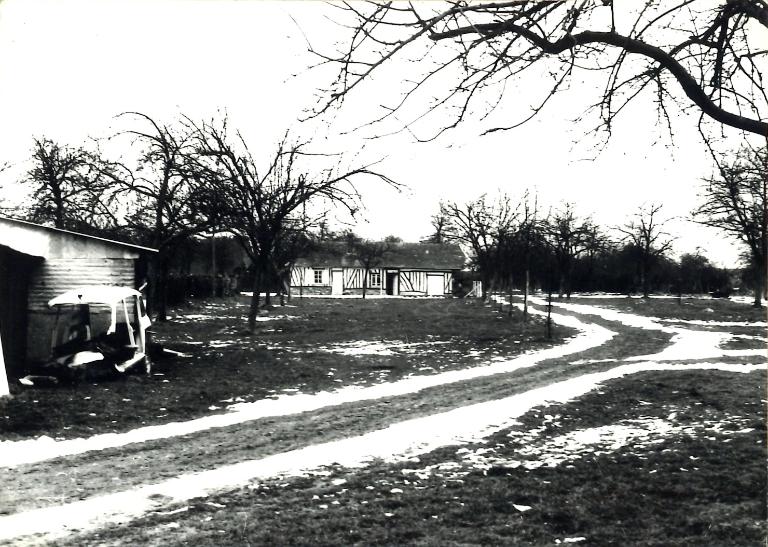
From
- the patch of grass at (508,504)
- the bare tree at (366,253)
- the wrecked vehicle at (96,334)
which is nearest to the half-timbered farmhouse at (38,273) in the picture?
the wrecked vehicle at (96,334)

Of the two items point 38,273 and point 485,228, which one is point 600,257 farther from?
point 38,273

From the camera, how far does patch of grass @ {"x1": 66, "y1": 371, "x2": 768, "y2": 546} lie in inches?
177

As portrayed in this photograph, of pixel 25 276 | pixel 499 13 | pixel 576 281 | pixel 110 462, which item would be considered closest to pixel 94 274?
pixel 25 276

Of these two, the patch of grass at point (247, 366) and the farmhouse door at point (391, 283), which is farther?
the farmhouse door at point (391, 283)

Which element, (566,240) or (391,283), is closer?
(566,240)

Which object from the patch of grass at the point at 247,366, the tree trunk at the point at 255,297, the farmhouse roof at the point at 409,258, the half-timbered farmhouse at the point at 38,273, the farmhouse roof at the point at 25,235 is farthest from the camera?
the farmhouse roof at the point at 409,258

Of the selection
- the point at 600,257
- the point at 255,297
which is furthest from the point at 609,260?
the point at 255,297

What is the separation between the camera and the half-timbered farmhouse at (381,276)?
184 ft

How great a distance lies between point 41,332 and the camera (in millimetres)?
12336

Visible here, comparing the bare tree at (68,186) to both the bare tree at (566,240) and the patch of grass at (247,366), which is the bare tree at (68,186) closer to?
the patch of grass at (247,366)

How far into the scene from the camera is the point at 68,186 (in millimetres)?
23531

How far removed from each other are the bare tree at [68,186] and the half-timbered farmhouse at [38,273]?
8103 mm

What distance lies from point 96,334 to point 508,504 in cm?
1081

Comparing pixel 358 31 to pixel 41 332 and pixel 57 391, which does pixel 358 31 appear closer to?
pixel 57 391
